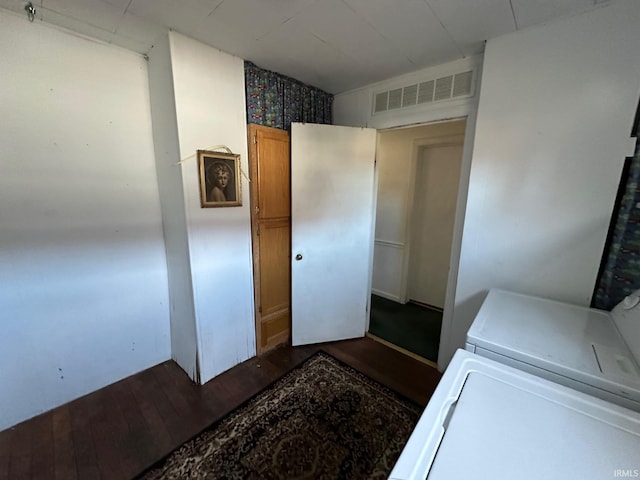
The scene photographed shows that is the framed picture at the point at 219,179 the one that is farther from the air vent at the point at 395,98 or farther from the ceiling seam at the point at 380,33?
the air vent at the point at 395,98

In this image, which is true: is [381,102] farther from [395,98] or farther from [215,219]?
[215,219]

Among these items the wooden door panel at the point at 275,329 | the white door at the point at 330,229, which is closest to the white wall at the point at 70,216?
the wooden door panel at the point at 275,329

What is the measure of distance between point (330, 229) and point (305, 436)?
4.74ft

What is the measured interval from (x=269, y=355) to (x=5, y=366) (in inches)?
61.2

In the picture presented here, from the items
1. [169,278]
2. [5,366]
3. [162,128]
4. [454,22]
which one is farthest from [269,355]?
[454,22]

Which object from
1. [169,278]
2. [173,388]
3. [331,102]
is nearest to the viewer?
[173,388]

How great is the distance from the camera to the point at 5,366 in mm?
1442

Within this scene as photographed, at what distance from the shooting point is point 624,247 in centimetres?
127

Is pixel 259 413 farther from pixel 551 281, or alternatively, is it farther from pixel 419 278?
pixel 419 278

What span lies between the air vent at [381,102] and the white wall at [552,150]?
74 cm

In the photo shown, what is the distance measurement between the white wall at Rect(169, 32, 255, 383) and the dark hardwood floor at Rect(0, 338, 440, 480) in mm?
209

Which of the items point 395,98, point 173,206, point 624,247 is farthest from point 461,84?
point 173,206

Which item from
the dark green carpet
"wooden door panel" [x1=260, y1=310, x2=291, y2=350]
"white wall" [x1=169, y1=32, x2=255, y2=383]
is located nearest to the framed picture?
"white wall" [x1=169, y1=32, x2=255, y2=383]

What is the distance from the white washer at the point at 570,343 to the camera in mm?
896
